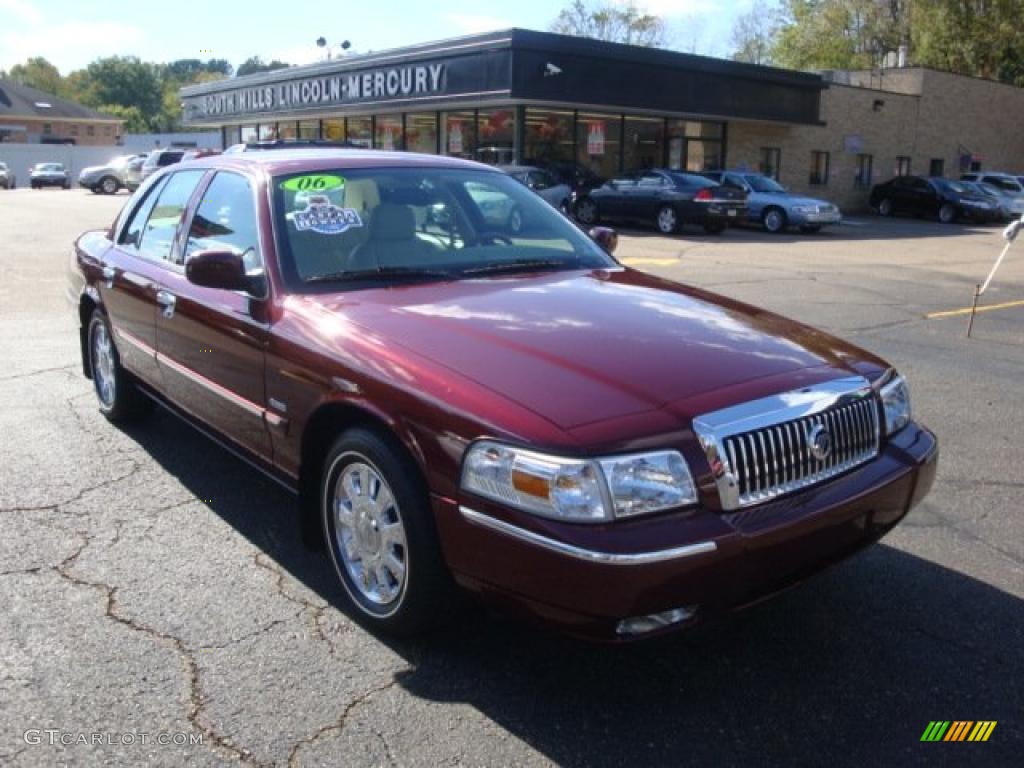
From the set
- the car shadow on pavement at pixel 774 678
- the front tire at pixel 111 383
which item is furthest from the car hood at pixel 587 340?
the front tire at pixel 111 383

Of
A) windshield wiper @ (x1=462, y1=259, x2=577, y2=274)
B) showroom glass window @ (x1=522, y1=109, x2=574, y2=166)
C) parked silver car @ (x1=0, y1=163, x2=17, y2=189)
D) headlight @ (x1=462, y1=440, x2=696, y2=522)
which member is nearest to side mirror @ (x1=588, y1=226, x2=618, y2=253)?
windshield wiper @ (x1=462, y1=259, x2=577, y2=274)

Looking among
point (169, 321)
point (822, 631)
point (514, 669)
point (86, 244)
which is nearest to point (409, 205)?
point (169, 321)

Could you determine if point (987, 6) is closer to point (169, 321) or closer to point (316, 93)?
point (316, 93)

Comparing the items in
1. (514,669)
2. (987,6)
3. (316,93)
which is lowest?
(514,669)

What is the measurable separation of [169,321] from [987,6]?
52413 millimetres

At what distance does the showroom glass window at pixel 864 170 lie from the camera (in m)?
36.4

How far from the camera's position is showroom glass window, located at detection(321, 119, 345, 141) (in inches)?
1433

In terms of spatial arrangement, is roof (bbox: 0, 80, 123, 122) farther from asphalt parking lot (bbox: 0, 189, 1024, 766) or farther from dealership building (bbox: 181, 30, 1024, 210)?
asphalt parking lot (bbox: 0, 189, 1024, 766)

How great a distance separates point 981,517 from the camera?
176 inches

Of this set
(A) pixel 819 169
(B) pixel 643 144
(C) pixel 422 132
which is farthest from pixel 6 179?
(A) pixel 819 169

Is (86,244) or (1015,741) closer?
(1015,741)

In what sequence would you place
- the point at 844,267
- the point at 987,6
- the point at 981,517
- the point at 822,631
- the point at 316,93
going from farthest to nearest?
1. the point at 987,6
2. the point at 316,93
3. the point at 844,267
4. the point at 981,517
5. the point at 822,631

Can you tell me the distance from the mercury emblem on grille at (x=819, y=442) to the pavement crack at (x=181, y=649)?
189cm

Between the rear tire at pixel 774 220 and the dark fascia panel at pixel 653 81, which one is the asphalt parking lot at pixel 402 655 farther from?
the dark fascia panel at pixel 653 81
